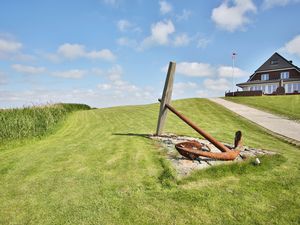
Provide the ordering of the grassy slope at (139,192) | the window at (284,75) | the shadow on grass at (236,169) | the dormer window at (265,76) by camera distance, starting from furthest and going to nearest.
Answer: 1. the dormer window at (265,76)
2. the window at (284,75)
3. the shadow on grass at (236,169)
4. the grassy slope at (139,192)

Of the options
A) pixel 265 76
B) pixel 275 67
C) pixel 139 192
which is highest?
pixel 275 67

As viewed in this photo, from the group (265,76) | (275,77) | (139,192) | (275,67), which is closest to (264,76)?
(265,76)

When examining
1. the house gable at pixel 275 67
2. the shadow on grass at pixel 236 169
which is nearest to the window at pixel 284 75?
the house gable at pixel 275 67

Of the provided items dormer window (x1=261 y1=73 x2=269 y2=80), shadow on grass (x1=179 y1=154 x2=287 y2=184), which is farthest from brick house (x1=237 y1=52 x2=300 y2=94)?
shadow on grass (x1=179 y1=154 x2=287 y2=184)

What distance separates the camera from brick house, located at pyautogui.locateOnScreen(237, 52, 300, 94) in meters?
44.8

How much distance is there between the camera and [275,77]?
47.2 m

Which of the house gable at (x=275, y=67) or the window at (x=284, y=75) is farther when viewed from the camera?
the window at (x=284, y=75)

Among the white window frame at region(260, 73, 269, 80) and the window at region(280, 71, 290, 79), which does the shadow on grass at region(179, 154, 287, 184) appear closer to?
the window at region(280, 71, 290, 79)

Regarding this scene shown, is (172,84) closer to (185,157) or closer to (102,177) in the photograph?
(185,157)

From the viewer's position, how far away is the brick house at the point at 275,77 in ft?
147

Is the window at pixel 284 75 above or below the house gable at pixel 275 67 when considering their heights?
below

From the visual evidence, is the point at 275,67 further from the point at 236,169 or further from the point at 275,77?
the point at 236,169

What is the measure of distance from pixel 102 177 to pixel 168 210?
1.72m

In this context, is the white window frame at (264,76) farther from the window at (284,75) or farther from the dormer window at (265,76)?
the window at (284,75)
